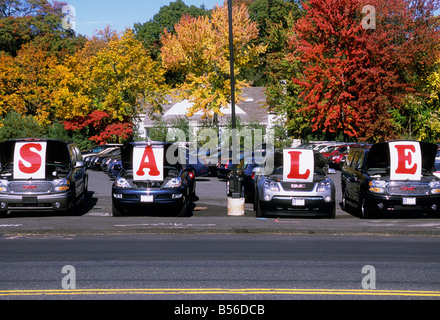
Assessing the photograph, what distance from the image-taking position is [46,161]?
52.1ft

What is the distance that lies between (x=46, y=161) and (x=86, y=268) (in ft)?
26.9

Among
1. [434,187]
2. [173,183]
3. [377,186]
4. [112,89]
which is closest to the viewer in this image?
[434,187]

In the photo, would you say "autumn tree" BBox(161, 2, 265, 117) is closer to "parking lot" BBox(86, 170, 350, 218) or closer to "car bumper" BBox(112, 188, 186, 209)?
"parking lot" BBox(86, 170, 350, 218)

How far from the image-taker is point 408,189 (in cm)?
1413

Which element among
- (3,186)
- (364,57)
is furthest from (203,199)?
(364,57)

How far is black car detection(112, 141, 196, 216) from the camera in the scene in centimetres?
1434

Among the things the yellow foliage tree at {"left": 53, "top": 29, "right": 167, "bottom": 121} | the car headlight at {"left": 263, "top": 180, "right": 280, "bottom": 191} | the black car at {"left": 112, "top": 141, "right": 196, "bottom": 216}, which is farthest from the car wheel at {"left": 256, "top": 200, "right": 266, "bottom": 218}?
the yellow foliage tree at {"left": 53, "top": 29, "right": 167, "bottom": 121}

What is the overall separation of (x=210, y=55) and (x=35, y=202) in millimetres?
26379

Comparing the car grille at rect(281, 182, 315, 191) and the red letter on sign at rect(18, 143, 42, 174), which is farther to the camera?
the red letter on sign at rect(18, 143, 42, 174)

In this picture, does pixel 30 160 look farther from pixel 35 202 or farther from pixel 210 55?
pixel 210 55

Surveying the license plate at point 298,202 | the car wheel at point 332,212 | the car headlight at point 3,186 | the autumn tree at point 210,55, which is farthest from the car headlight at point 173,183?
the autumn tree at point 210,55
